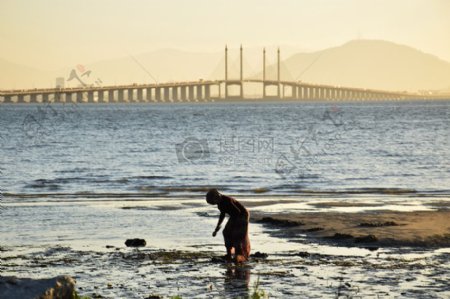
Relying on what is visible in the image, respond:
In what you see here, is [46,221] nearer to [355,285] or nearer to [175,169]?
[355,285]

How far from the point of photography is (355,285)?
Result: 13.5 meters

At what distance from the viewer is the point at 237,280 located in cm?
1398

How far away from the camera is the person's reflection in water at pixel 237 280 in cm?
1301

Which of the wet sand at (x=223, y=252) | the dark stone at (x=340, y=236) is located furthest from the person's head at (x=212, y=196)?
the dark stone at (x=340, y=236)

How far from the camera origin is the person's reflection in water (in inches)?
512

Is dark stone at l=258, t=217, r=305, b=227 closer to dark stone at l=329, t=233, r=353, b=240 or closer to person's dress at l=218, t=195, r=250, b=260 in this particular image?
dark stone at l=329, t=233, r=353, b=240

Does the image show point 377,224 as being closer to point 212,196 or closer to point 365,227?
point 365,227

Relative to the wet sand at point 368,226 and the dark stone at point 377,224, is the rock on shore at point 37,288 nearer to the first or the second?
the wet sand at point 368,226

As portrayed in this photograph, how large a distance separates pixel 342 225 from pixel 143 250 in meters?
5.18

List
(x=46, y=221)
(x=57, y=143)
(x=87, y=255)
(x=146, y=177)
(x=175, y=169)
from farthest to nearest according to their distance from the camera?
(x=57, y=143), (x=175, y=169), (x=146, y=177), (x=46, y=221), (x=87, y=255)

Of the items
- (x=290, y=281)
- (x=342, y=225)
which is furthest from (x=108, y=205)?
(x=290, y=281)

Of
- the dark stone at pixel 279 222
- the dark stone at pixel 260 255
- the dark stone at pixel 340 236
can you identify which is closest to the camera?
the dark stone at pixel 260 255

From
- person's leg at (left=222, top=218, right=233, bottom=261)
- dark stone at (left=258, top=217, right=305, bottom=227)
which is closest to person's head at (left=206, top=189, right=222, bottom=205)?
person's leg at (left=222, top=218, right=233, bottom=261)

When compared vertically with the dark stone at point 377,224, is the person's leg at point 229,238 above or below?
above
